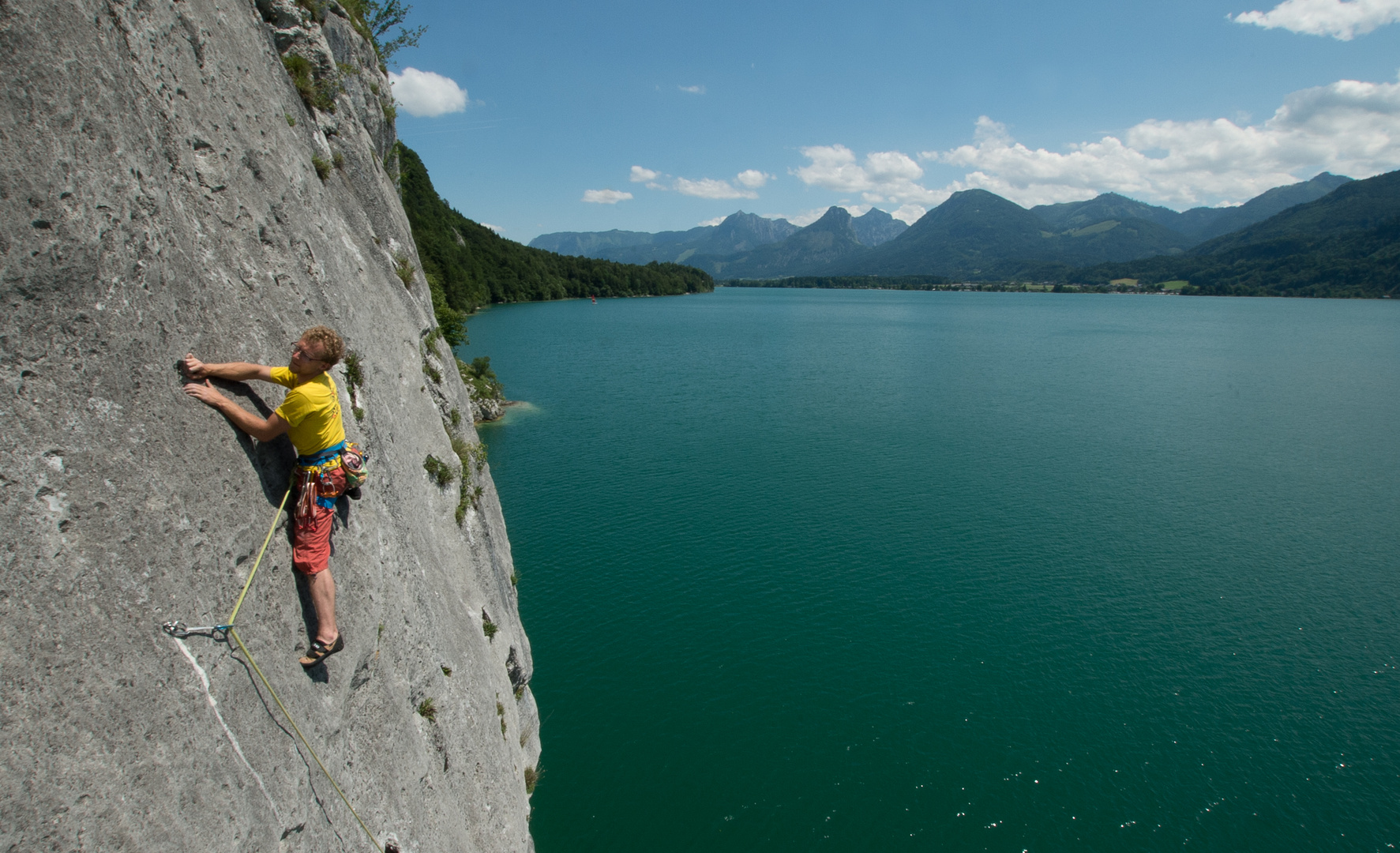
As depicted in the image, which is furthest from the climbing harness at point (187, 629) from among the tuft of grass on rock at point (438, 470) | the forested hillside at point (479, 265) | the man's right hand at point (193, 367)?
the forested hillside at point (479, 265)

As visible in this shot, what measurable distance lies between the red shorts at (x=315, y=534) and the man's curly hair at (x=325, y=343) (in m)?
1.10

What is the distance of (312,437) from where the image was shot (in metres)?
6.06

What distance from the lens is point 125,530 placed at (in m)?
4.67

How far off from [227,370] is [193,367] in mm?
232

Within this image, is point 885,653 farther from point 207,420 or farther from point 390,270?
point 207,420

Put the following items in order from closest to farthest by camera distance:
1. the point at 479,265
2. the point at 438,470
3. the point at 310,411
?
the point at 310,411 → the point at 438,470 → the point at 479,265

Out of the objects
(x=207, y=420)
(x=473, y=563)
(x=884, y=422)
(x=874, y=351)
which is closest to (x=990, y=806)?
(x=473, y=563)

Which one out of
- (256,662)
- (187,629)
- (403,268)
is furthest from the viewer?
(403,268)

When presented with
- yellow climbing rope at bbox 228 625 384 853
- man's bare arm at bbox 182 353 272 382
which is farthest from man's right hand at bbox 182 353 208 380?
yellow climbing rope at bbox 228 625 384 853

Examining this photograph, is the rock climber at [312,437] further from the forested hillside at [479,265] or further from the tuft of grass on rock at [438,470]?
the forested hillside at [479,265]

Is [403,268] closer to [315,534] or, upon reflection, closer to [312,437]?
[312,437]

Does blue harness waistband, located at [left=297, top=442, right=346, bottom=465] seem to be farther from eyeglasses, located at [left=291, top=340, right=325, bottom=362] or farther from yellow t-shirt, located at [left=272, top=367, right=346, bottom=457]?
eyeglasses, located at [left=291, top=340, right=325, bottom=362]

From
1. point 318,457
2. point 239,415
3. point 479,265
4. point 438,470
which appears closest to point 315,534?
point 318,457

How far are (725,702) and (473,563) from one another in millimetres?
9602
